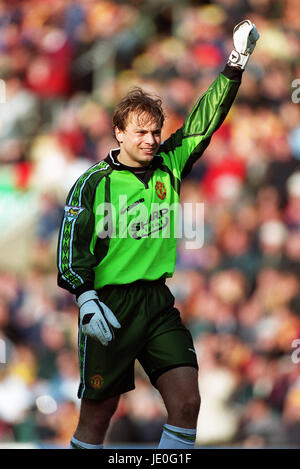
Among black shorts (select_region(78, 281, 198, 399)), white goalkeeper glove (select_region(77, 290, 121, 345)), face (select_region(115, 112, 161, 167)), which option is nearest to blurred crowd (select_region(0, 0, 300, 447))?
black shorts (select_region(78, 281, 198, 399))

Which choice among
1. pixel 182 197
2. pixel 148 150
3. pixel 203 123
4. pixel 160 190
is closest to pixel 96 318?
pixel 160 190

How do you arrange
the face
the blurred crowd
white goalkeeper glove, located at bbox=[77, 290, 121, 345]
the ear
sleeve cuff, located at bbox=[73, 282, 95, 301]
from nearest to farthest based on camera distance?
1. white goalkeeper glove, located at bbox=[77, 290, 121, 345]
2. sleeve cuff, located at bbox=[73, 282, 95, 301]
3. the face
4. the ear
5. the blurred crowd

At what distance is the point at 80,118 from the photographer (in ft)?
34.7

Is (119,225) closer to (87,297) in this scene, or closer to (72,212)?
(72,212)

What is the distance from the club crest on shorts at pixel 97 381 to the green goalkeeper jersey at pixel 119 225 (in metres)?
0.44

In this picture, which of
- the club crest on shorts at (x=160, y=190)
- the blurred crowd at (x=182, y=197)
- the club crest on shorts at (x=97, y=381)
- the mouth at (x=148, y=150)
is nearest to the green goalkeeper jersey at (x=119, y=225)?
the club crest on shorts at (x=160, y=190)

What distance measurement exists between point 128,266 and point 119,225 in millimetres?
207

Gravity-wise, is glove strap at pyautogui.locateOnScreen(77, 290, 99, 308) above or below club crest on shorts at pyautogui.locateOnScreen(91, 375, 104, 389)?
above

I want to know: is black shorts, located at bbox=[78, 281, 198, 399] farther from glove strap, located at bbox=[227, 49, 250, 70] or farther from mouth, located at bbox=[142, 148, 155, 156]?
glove strap, located at bbox=[227, 49, 250, 70]

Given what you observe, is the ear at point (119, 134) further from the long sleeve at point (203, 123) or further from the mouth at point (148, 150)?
the long sleeve at point (203, 123)

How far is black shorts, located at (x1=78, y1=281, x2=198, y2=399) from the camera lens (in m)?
4.61

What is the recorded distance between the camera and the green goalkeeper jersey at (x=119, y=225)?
4.54 metres
